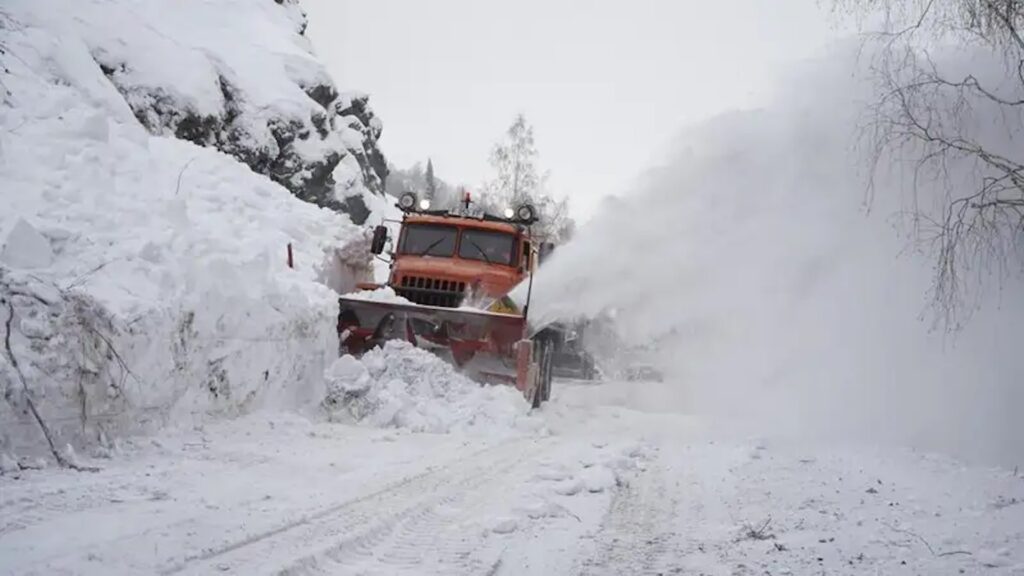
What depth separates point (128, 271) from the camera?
20.4ft

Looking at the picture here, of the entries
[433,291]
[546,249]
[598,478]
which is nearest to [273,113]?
[546,249]

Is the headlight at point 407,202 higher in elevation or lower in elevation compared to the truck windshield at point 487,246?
higher

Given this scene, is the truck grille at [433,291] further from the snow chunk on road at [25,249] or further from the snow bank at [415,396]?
the snow chunk on road at [25,249]

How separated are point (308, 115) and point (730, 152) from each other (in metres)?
24.5

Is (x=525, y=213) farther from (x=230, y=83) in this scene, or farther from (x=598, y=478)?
(x=230, y=83)

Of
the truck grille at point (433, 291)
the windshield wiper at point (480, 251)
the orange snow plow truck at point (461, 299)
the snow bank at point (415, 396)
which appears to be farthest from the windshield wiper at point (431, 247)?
the snow bank at point (415, 396)

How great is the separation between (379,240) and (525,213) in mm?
2355

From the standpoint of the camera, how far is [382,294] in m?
10.1

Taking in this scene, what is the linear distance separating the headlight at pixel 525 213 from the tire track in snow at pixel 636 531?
6.35m

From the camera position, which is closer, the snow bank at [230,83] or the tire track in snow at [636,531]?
the tire track in snow at [636,531]

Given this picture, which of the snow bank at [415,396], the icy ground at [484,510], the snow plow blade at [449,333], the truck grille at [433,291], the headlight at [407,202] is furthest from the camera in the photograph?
the headlight at [407,202]

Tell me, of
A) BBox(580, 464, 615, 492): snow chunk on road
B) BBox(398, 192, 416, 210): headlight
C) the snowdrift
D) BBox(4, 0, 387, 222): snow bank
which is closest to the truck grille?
the snowdrift

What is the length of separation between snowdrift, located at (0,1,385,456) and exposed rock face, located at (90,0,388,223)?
10.9 metres

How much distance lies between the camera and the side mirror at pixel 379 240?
11.6 m
